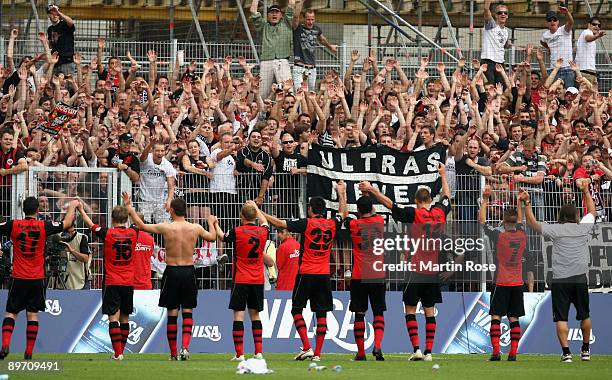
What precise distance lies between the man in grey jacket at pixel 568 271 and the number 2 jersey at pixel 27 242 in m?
6.99

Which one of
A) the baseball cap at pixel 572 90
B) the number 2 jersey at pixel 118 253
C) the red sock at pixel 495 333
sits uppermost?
the baseball cap at pixel 572 90

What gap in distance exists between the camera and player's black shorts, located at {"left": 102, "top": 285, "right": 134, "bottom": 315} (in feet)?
63.7

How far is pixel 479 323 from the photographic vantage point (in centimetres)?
2270

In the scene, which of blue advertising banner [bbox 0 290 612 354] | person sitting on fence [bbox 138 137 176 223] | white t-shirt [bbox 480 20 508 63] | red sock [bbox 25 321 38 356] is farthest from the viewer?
white t-shirt [bbox 480 20 508 63]

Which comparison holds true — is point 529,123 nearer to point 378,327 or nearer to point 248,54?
point 248,54

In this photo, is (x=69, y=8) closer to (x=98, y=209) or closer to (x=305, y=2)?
(x=305, y=2)

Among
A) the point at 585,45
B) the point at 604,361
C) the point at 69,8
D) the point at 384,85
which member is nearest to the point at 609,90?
the point at 585,45

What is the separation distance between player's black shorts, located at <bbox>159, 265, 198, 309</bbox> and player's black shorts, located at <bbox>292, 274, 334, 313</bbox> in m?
1.44

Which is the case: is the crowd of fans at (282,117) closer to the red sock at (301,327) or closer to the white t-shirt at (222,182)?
the white t-shirt at (222,182)

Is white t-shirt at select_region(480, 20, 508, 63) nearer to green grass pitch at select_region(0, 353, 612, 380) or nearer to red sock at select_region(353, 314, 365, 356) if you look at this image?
green grass pitch at select_region(0, 353, 612, 380)

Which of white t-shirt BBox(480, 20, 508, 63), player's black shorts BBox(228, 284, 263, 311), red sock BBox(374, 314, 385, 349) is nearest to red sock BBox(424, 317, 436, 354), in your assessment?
red sock BBox(374, 314, 385, 349)

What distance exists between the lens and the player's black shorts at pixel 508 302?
2014 cm

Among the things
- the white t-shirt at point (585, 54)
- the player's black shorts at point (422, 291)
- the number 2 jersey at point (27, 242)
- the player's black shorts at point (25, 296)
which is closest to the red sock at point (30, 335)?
the player's black shorts at point (25, 296)

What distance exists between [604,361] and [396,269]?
11.5 ft
